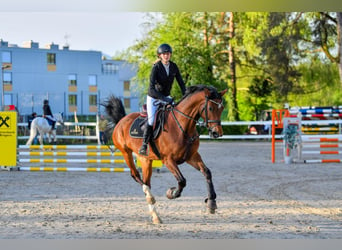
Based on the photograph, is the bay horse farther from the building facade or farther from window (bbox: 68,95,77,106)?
window (bbox: 68,95,77,106)

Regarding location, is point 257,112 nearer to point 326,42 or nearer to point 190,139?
point 326,42

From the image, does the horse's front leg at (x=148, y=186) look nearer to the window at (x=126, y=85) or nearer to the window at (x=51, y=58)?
the window at (x=51, y=58)

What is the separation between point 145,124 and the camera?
7484 millimetres

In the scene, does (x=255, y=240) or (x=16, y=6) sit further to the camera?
(x=16, y=6)

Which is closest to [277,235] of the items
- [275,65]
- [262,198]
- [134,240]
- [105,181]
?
[134,240]

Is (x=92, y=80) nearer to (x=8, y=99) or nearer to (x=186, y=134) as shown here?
(x=8, y=99)

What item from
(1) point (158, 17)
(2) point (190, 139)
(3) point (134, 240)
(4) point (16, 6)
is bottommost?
(3) point (134, 240)

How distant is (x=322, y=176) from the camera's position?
1265 cm

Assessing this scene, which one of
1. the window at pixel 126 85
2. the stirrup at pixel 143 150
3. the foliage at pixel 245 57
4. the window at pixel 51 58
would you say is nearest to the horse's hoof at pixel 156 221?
the stirrup at pixel 143 150

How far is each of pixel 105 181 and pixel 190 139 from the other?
518 centimetres

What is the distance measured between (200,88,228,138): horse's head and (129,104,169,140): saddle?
0.63m

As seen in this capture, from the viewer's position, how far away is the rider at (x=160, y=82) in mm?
7211

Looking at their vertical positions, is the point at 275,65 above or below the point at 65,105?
above

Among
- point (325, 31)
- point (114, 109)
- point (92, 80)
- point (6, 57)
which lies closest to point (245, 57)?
point (325, 31)
